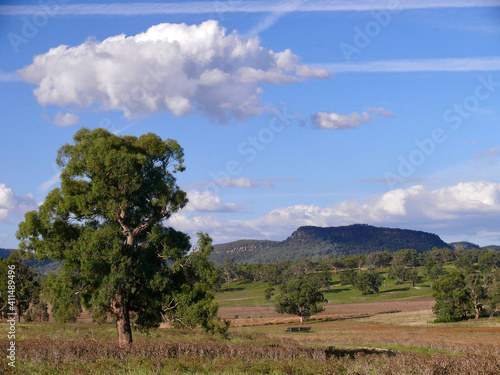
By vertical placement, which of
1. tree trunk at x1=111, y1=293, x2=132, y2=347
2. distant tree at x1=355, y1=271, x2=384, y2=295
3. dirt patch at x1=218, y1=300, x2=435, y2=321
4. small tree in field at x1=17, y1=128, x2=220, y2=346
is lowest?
dirt patch at x1=218, y1=300, x2=435, y2=321

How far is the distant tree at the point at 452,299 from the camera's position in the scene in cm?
8250

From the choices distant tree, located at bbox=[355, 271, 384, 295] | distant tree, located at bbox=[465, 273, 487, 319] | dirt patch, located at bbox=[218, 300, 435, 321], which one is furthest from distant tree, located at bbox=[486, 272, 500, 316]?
distant tree, located at bbox=[355, 271, 384, 295]

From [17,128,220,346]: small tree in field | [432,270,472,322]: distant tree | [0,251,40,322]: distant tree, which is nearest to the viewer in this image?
[17,128,220,346]: small tree in field

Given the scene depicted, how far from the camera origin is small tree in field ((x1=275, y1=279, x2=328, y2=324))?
92.9m

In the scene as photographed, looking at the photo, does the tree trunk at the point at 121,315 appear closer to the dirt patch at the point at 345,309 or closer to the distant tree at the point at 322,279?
the dirt patch at the point at 345,309

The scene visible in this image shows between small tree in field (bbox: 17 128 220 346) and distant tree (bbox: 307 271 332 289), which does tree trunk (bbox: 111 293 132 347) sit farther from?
distant tree (bbox: 307 271 332 289)

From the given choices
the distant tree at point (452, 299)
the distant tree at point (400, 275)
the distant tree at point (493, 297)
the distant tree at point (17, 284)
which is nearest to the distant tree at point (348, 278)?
the distant tree at point (400, 275)

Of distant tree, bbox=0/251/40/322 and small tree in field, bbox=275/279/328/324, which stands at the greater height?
distant tree, bbox=0/251/40/322

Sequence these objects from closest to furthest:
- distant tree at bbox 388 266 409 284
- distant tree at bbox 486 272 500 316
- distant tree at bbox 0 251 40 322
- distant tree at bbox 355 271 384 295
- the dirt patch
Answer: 1. distant tree at bbox 0 251 40 322
2. distant tree at bbox 486 272 500 316
3. the dirt patch
4. distant tree at bbox 355 271 384 295
5. distant tree at bbox 388 266 409 284

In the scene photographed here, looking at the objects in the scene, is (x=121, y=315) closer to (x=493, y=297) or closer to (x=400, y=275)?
(x=493, y=297)

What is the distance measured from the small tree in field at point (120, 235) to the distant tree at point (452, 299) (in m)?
71.3

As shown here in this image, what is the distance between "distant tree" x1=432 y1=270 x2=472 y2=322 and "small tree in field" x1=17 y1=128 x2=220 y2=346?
7134cm

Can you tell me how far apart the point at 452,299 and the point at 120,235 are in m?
76.8

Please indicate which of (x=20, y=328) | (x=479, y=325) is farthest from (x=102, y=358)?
(x=479, y=325)
